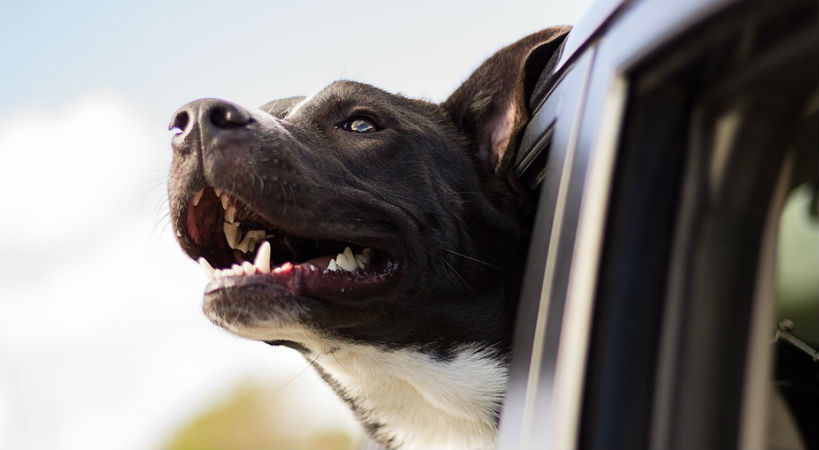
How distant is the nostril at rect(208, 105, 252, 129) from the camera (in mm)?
2294

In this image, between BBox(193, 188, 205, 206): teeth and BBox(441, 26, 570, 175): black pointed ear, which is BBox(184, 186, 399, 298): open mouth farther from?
BBox(441, 26, 570, 175): black pointed ear

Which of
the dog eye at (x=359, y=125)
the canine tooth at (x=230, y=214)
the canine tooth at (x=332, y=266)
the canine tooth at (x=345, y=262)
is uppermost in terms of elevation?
the dog eye at (x=359, y=125)

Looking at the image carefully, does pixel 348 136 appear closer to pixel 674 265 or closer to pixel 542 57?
pixel 542 57

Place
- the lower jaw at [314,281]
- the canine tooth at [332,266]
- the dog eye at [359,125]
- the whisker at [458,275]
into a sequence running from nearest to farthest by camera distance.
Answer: the lower jaw at [314,281] < the canine tooth at [332,266] < the whisker at [458,275] < the dog eye at [359,125]

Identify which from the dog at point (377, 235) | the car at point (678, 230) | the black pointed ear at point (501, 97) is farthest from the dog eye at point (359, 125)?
the car at point (678, 230)

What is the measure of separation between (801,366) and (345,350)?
1336 millimetres

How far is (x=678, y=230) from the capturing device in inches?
52.1

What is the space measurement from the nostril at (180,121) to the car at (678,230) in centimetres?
113

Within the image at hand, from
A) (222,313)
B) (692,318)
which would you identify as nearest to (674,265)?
(692,318)

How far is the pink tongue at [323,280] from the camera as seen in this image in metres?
2.39

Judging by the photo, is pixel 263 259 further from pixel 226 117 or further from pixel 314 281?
pixel 226 117

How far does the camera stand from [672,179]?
1.33 meters

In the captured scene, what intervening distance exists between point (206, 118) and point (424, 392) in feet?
3.61

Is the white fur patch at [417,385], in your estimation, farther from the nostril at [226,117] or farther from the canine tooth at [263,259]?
the nostril at [226,117]
